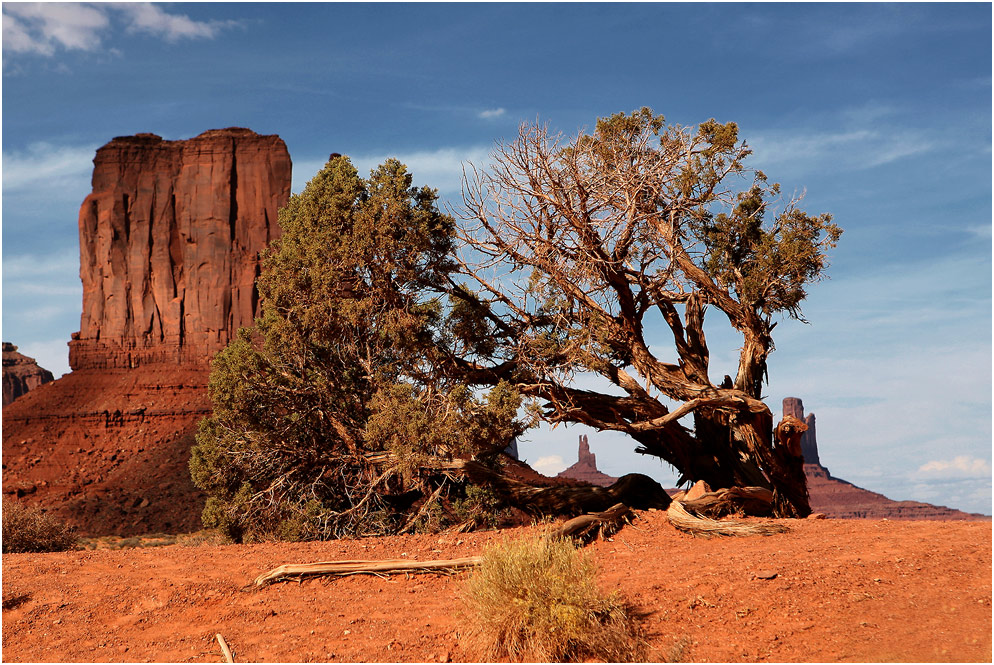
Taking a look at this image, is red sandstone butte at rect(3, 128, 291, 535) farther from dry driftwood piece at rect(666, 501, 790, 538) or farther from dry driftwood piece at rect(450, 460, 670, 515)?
dry driftwood piece at rect(666, 501, 790, 538)

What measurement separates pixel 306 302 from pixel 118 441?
48.0 meters

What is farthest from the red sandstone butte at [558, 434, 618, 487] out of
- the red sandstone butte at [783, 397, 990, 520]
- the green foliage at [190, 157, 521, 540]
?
the green foliage at [190, 157, 521, 540]

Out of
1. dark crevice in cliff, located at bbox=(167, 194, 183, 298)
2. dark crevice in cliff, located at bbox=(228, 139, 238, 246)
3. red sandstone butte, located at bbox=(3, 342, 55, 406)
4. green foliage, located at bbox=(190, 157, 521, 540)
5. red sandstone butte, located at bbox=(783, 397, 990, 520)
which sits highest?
dark crevice in cliff, located at bbox=(228, 139, 238, 246)

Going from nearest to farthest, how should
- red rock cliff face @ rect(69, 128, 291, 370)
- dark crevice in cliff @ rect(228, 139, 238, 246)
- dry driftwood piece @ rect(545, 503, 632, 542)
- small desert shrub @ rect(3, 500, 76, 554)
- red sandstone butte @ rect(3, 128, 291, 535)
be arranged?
1. dry driftwood piece @ rect(545, 503, 632, 542)
2. small desert shrub @ rect(3, 500, 76, 554)
3. red sandstone butte @ rect(3, 128, 291, 535)
4. red rock cliff face @ rect(69, 128, 291, 370)
5. dark crevice in cliff @ rect(228, 139, 238, 246)

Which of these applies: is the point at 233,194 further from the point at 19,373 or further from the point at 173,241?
the point at 19,373

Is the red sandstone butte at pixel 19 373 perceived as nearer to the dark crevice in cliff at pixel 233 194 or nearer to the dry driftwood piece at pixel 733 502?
the dark crevice in cliff at pixel 233 194

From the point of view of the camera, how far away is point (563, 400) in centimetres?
1557

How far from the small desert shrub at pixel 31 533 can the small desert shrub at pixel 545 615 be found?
1121cm

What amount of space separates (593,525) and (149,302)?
63.7 meters

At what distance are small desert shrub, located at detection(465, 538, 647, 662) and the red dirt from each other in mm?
334

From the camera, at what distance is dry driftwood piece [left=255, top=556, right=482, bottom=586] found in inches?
408

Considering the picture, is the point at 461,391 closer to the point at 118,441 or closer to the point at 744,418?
the point at 744,418

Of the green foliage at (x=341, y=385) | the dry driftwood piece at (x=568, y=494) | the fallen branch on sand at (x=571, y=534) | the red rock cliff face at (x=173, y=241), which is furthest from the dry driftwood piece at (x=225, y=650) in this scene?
the red rock cliff face at (x=173, y=241)

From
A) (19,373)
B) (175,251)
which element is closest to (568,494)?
(175,251)
